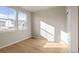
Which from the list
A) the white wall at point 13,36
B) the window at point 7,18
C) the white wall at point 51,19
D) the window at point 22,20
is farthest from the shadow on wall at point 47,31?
the window at point 7,18

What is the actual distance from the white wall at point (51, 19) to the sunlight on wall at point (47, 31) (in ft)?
0.59

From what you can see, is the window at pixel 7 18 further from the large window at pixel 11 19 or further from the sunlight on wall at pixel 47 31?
the sunlight on wall at pixel 47 31

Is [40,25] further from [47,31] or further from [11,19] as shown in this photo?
[11,19]

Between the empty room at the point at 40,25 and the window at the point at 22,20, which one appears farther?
the window at the point at 22,20

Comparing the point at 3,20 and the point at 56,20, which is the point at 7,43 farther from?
the point at 56,20

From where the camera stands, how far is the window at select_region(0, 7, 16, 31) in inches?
173

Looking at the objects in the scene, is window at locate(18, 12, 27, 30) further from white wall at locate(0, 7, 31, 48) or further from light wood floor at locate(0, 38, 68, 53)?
light wood floor at locate(0, 38, 68, 53)

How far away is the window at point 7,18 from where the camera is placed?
14.5 ft

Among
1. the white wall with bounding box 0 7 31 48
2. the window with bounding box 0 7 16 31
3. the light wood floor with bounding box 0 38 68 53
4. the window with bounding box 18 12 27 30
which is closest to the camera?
the light wood floor with bounding box 0 38 68 53

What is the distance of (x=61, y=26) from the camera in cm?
681

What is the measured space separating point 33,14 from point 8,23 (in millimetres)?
2294

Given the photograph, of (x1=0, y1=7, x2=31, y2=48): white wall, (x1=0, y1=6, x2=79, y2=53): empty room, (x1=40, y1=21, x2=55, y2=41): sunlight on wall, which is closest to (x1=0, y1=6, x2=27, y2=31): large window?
(x1=0, y1=6, x2=79, y2=53): empty room

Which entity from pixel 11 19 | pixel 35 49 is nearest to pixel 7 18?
pixel 11 19
